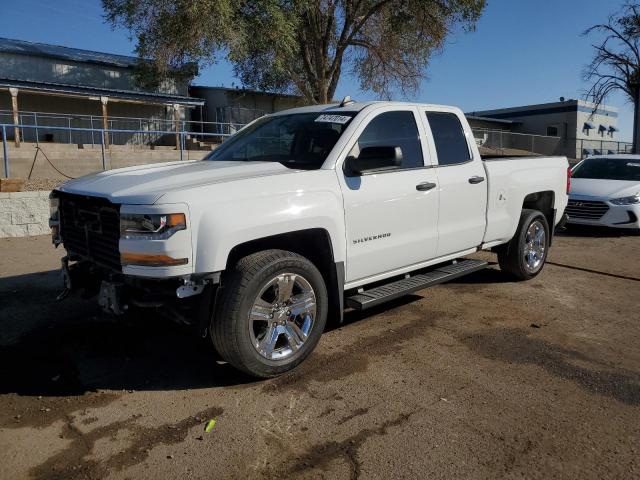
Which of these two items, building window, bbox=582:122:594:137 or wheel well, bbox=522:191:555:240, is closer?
wheel well, bbox=522:191:555:240

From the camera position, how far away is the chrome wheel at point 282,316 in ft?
11.8

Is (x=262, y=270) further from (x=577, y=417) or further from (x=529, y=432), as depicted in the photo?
(x=577, y=417)

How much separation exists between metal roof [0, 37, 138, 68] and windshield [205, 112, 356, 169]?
81.7 feet

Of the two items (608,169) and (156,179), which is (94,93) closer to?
(608,169)

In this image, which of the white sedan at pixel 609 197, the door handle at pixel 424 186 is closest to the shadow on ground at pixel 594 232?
the white sedan at pixel 609 197

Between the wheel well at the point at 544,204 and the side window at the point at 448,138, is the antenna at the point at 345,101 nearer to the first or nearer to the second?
the side window at the point at 448,138

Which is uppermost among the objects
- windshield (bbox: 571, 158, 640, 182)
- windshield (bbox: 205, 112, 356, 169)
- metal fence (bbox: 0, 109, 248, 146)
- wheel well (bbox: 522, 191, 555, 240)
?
metal fence (bbox: 0, 109, 248, 146)

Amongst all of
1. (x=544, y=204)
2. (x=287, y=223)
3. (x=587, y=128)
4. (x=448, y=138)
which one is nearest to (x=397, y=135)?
(x=448, y=138)

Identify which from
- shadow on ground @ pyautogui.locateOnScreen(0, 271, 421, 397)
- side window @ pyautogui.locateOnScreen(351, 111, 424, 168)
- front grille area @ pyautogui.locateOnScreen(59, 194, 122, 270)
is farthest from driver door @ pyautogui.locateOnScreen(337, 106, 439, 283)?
front grille area @ pyautogui.locateOnScreen(59, 194, 122, 270)

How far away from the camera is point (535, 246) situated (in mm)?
6539

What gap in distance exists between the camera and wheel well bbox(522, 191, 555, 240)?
6629 millimetres

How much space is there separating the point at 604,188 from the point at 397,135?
24.2 ft

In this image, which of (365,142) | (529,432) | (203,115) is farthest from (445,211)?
(203,115)

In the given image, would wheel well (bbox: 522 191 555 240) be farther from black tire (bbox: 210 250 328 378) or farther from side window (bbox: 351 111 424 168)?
black tire (bbox: 210 250 328 378)
